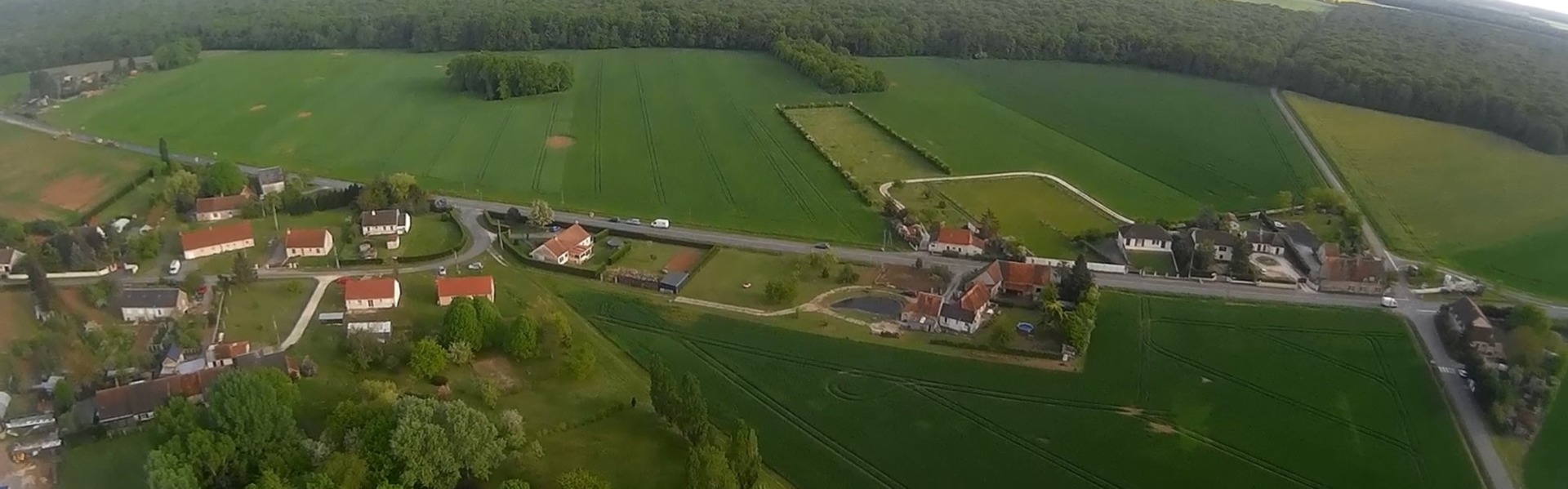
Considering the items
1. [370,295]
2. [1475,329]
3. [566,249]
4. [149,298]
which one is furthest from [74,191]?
[1475,329]

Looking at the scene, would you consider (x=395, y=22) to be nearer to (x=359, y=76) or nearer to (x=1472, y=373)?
(x=359, y=76)

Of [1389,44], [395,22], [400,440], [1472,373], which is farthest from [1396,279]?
[395,22]

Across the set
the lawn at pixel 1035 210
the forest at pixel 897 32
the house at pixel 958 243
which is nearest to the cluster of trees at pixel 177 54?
the forest at pixel 897 32

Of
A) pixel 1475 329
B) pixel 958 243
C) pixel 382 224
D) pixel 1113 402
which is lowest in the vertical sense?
pixel 382 224

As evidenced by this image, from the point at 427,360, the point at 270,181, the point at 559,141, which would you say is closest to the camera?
the point at 427,360

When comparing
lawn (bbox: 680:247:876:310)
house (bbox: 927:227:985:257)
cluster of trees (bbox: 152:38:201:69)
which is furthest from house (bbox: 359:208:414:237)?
cluster of trees (bbox: 152:38:201:69)

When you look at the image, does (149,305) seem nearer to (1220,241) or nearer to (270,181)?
(270,181)

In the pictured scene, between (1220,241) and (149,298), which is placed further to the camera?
(1220,241)
